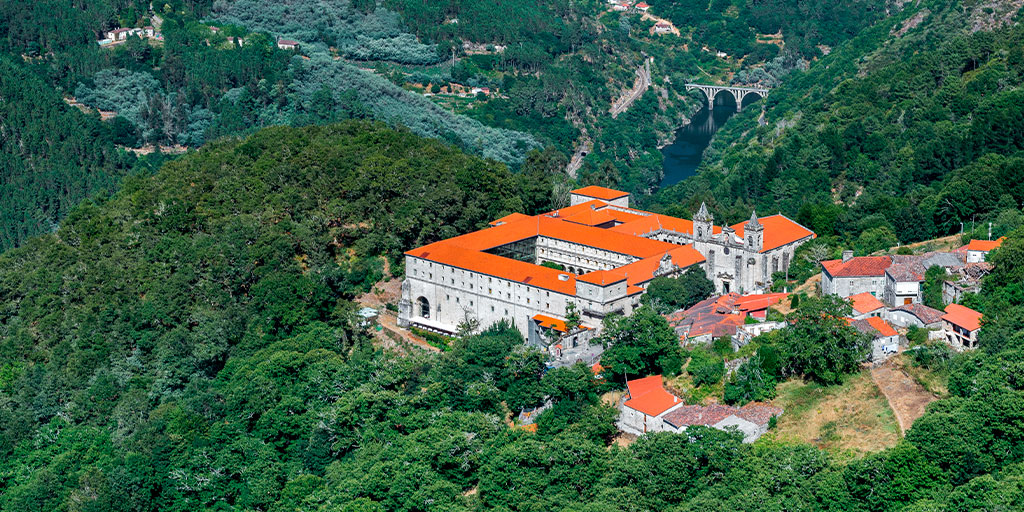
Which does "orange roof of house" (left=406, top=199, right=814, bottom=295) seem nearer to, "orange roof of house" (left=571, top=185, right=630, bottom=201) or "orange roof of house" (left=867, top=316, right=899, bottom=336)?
"orange roof of house" (left=571, top=185, right=630, bottom=201)

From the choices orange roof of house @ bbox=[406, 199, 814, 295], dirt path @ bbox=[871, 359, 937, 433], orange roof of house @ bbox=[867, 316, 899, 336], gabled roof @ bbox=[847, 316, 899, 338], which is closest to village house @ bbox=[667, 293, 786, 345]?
orange roof of house @ bbox=[406, 199, 814, 295]

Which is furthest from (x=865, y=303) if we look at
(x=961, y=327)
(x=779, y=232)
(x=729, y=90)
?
(x=729, y=90)

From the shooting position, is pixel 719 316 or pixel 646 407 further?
pixel 719 316

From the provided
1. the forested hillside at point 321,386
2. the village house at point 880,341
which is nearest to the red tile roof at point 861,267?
the forested hillside at point 321,386

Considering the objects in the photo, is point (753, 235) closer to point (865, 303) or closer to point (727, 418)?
point (865, 303)

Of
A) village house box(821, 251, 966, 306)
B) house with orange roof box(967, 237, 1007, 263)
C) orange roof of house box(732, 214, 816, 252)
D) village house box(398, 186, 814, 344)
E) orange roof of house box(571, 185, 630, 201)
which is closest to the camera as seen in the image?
village house box(821, 251, 966, 306)

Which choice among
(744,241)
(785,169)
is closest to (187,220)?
(744,241)

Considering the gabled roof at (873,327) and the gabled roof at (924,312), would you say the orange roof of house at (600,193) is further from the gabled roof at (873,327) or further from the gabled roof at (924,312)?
the gabled roof at (873,327)

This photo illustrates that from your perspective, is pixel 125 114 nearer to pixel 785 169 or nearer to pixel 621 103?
pixel 621 103
